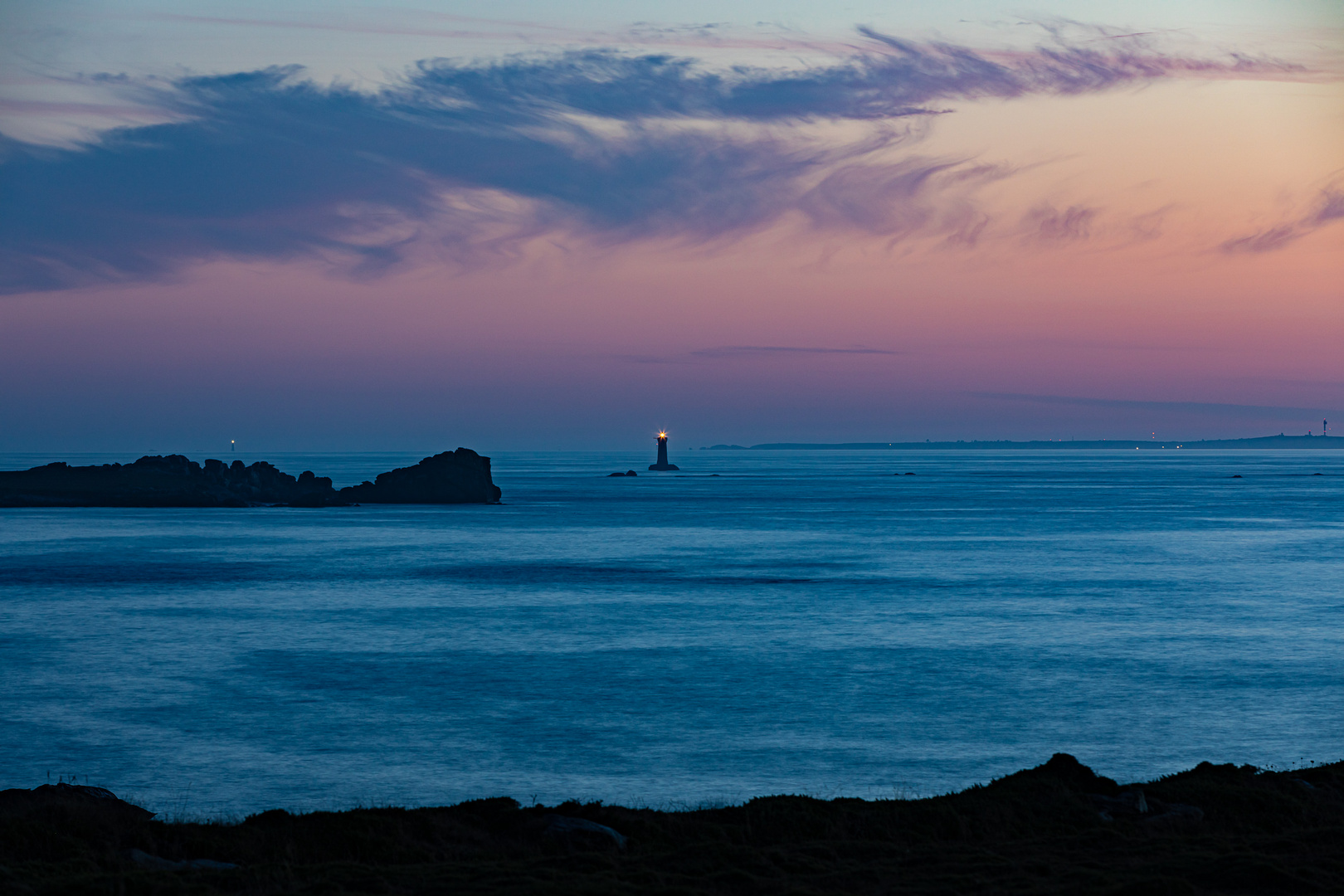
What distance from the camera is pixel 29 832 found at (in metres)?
13.7

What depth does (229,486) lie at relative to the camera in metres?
131

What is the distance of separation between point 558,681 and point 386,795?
10.5m

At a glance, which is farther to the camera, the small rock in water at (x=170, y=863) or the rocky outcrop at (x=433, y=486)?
the rocky outcrop at (x=433, y=486)

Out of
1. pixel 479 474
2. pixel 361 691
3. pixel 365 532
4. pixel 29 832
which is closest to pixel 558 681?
pixel 361 691

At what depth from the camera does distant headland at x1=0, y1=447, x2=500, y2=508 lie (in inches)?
5074

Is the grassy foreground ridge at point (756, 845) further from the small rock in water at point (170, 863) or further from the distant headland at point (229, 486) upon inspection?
the distant headland at point (229, 486)

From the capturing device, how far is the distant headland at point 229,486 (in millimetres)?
128875

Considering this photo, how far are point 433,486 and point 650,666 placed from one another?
107 m

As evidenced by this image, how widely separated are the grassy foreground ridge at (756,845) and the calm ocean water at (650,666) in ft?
9.97

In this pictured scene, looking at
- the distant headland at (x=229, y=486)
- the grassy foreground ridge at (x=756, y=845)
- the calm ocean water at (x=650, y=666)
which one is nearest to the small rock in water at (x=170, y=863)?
the grassy foreground ridge at (x=756, y=845)

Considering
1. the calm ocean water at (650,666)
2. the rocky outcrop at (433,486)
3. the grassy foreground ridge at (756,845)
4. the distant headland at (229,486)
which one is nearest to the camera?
the grassy foreground ridge at (756,845)

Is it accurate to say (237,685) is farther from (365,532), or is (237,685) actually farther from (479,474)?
(479,474)

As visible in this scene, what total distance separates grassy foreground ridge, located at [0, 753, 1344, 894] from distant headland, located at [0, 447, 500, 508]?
116019 mm

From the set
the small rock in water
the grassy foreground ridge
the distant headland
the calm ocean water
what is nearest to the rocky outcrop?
the distant headland
